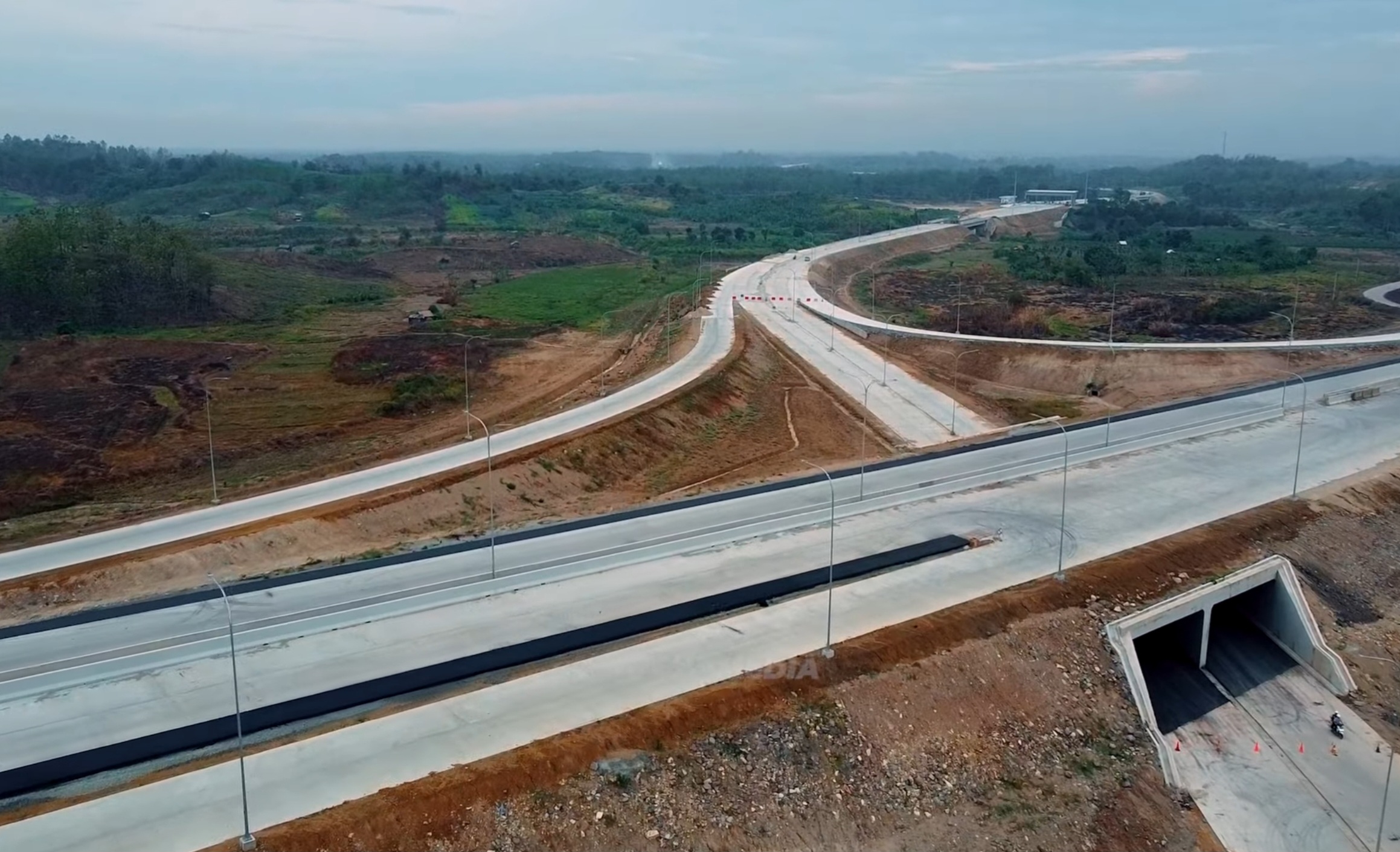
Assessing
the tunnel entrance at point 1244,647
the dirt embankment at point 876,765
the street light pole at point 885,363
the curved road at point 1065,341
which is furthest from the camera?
the curved road at point 1065,341

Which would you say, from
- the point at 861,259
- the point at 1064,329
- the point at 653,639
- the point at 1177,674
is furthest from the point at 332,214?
the point at 1177,674

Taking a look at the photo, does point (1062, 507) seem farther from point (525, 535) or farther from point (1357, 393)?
point (1357, 393)

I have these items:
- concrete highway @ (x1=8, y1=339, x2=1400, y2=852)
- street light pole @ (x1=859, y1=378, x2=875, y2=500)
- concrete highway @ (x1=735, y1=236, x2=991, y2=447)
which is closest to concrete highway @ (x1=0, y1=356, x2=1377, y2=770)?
concrete highway @ (x1=8, y1=339, x2=1400, y2=852)

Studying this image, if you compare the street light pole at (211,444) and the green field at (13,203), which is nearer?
the street light pole at (211,444)

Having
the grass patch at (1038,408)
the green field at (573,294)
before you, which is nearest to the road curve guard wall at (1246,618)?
the grass patch at (1038,408)

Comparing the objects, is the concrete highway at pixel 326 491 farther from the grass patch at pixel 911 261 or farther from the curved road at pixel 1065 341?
the grass patch at pixel 911 261

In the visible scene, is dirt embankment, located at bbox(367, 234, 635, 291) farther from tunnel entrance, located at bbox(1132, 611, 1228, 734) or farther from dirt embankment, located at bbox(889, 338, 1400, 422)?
tunnel entrance, located at bbox(1132, 611, 1228, 734)

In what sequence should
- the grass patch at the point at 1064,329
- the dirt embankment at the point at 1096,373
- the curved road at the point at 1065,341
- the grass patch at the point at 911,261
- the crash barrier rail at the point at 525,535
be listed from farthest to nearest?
1. the grass patch at the point at 911,261
2. the grass patch at the point at 1064,329
3. the curved road at the point at 1065,341
4. the dirt embankment at the point at 1096,373
5. the crash barrier rail at the point at 525,535

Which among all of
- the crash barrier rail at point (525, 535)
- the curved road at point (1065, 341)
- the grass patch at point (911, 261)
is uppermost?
the grass patch at point (911, 261)
